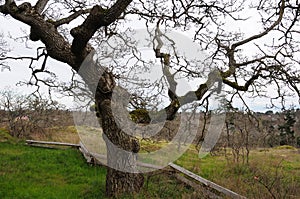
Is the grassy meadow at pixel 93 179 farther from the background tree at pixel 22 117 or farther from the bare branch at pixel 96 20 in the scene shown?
the background tree at pixel 22 117

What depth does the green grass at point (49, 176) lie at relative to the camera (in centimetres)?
633

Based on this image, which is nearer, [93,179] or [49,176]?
[93,179]

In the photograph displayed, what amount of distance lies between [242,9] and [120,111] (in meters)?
3.15

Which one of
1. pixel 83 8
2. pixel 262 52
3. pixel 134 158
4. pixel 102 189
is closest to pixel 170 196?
pixel 134 158

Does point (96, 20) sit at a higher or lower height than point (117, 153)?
higher

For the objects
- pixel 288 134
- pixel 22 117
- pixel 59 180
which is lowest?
pixel 59 180

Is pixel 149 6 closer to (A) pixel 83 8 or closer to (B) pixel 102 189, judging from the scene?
(A) pixel 83 8

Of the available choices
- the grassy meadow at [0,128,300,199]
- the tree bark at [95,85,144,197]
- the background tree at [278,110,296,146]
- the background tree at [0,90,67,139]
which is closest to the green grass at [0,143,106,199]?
the grassy meadow at [0,128,300,199]

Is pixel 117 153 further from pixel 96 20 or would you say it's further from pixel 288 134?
pixel 288 134

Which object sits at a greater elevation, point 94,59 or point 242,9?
point 242,9

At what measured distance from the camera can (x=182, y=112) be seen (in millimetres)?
6430

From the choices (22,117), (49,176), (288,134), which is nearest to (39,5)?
(49,176)

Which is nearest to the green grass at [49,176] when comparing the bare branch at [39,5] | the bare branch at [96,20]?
the bare branch at [96,20]

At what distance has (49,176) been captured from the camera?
328 inches
